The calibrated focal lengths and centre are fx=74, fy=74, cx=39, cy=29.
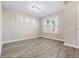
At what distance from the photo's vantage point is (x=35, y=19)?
292 inches

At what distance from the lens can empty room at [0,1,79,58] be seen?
3.13 m

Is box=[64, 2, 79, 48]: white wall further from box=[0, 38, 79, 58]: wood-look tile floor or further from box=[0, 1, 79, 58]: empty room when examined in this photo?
box=[0, 38, 79, 58]: wood-look tile floor

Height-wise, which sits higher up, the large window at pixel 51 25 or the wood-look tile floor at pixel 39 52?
the large window at pixel 51 25

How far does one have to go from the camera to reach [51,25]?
6812 mm

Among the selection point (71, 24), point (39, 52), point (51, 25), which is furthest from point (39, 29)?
point (39, 52)

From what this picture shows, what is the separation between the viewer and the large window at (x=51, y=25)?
20.6ft

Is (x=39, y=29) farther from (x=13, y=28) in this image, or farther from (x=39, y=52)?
(x=39, y=52)

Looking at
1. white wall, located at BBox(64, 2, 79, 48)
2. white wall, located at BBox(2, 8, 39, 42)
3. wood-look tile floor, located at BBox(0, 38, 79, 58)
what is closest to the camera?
wood-look tile floor, located at BBox(0, 38, 79, 58)

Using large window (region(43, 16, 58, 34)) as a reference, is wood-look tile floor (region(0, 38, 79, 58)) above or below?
below

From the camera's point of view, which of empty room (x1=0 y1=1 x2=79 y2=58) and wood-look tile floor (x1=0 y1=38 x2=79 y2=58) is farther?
empty room (x1=0 y1=1 x2=79 y2=58)

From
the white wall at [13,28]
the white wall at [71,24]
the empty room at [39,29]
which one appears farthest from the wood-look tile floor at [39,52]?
the white wall at [13,28]

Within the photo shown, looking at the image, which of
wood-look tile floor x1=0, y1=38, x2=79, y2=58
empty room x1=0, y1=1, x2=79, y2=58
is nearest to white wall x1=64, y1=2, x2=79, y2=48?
empty room x1=0, y1=1, x2=79, y2=58

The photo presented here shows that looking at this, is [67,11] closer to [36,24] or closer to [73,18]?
[73,18]

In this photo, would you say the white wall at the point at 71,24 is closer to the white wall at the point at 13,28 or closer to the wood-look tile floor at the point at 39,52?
the wood-look tile floor at the point at 39,52
